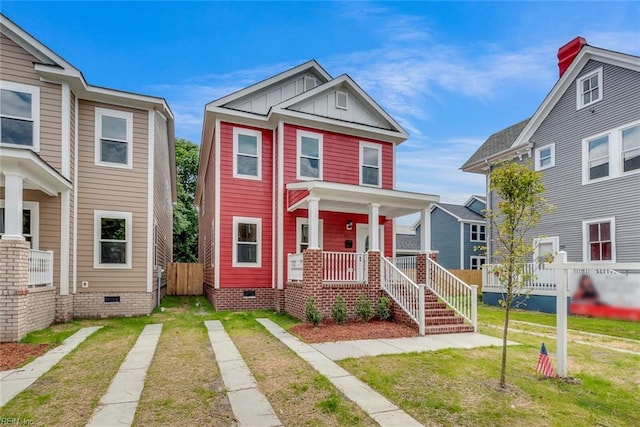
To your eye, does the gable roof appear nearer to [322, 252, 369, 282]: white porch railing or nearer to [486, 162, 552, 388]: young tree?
[322, 252, 369, 282]: white porch railing

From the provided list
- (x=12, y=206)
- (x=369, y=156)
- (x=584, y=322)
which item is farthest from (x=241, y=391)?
(x=584, y=322)

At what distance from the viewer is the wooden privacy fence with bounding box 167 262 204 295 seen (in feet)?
55.9

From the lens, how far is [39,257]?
8805 millimetres

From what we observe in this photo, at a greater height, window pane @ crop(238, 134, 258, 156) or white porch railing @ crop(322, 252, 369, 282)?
window pane @ crop(238, 134, 258, 156)

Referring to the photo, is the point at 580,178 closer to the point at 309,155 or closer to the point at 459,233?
the point at 309,155

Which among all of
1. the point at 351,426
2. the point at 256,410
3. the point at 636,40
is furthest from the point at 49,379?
Answer: the point at 636,40

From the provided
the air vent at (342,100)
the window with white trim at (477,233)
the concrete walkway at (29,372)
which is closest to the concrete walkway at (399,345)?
the concrete walkway at (29,372)

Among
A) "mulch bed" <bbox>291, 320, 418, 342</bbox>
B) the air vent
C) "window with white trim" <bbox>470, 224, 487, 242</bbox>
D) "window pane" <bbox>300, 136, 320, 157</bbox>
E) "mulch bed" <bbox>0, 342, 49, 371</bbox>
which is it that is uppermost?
the air vent

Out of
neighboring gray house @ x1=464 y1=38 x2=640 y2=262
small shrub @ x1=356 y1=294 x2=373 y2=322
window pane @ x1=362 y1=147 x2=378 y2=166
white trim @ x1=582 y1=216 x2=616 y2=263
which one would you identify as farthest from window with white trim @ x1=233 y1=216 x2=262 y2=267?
white trim @ x1=582 y1=216 x2=616 y2=263

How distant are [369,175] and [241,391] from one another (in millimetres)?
10143

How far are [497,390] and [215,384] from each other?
384cm

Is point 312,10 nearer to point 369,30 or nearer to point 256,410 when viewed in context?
point 369,30

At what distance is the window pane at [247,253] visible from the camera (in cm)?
1232

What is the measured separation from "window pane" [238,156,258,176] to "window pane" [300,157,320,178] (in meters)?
1.60
